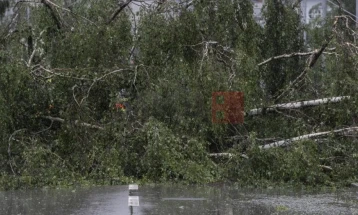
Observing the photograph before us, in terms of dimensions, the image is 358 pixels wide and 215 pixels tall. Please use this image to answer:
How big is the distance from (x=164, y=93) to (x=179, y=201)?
131 inches

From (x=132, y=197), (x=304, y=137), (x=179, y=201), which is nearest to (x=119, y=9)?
(x=304, y=137)

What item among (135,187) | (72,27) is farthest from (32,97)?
Result: (135,187)

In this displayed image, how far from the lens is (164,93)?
42.4 feet

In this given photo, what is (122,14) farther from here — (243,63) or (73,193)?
(73,193)

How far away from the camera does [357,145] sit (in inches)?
494

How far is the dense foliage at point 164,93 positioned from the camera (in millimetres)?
12227

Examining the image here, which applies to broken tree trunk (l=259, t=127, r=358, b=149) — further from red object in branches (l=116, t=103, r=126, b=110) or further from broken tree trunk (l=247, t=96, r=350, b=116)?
red object in branches (l=116, t=103, r=126, b=110)

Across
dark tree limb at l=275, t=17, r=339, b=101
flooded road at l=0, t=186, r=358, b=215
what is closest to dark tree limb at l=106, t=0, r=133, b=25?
dark tree limb at l=275, t=17, r=339, b=101

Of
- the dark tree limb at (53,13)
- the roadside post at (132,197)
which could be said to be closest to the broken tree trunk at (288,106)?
the roadside post at (132,197)

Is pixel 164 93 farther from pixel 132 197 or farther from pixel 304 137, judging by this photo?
pixel 132 197

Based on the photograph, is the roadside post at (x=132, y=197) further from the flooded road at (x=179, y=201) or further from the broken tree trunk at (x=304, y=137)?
the broken tree trunk at (x=304, y=137)

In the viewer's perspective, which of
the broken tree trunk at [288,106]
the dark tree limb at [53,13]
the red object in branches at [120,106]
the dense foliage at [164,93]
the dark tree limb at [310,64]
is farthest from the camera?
the dark tree limb at [53,13]

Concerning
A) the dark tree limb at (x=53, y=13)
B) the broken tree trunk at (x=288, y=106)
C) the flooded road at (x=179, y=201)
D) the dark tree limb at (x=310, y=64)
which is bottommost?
the flooded road at (x=179, y=201)

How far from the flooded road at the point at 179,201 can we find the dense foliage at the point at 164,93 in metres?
0.74
